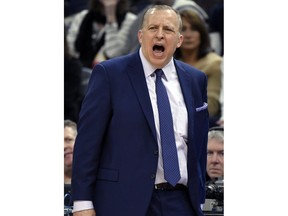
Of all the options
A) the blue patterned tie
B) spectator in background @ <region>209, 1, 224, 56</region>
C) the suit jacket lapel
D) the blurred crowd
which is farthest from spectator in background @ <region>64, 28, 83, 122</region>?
the blue patterned tie

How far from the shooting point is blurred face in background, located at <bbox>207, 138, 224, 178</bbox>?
5016 millimetres

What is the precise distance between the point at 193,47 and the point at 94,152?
285 centimetres

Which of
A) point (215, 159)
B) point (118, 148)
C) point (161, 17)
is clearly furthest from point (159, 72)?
point (215, 159)

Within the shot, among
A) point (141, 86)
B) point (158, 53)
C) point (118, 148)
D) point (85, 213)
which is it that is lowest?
point (85, 213)

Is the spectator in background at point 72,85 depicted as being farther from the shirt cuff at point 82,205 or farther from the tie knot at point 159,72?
the shirt cuff at point 82,205

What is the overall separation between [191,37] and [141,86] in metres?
A: 2.69

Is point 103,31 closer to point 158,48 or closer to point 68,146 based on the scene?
point 68,146

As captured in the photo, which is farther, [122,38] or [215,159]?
[122,38]

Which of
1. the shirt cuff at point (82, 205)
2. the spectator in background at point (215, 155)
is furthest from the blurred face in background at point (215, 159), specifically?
the shirt cuff at point (82, 205)

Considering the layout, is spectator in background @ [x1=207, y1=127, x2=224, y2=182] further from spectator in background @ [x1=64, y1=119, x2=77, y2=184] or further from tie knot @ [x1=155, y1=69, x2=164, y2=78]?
tie knot @ [x1=155, y1=69, x2=164, y2=78]

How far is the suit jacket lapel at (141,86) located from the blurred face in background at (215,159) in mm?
1778

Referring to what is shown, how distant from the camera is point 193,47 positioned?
5.95m

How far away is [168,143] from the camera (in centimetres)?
326

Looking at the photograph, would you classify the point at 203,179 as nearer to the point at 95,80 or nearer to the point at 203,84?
the point at 203,84
